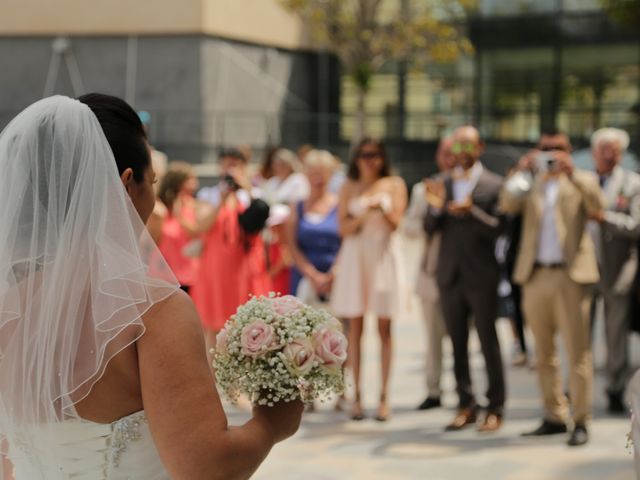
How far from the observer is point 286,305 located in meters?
3.08

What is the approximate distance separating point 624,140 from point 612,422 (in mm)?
2313

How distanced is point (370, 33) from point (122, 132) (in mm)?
27217

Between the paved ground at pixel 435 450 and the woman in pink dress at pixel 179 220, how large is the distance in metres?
1.45

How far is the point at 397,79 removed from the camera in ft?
115

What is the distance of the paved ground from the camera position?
7.35 metres

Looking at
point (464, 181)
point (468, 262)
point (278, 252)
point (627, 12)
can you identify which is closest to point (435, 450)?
point (468, 262)

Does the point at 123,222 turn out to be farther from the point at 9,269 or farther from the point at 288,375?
the point at 288,375

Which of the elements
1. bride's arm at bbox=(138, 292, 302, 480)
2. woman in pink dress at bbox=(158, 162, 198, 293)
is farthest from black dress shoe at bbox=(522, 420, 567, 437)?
bride's arm at bbox=(138, 292, 302, 480)

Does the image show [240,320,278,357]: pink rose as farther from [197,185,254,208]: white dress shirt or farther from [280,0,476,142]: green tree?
[280,0,476,142]: green tree

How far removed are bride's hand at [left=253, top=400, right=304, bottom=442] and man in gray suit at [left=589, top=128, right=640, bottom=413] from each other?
626 centimetres

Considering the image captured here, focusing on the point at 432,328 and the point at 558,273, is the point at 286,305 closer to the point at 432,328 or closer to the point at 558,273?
the point at 558,273

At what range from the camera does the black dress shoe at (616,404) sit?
29.5ft

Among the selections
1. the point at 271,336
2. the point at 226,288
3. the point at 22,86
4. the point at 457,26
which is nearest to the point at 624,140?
the point at 226,288

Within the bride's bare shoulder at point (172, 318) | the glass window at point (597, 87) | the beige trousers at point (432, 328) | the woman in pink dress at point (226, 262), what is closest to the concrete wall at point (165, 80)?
the glass window at point (597, 87)
